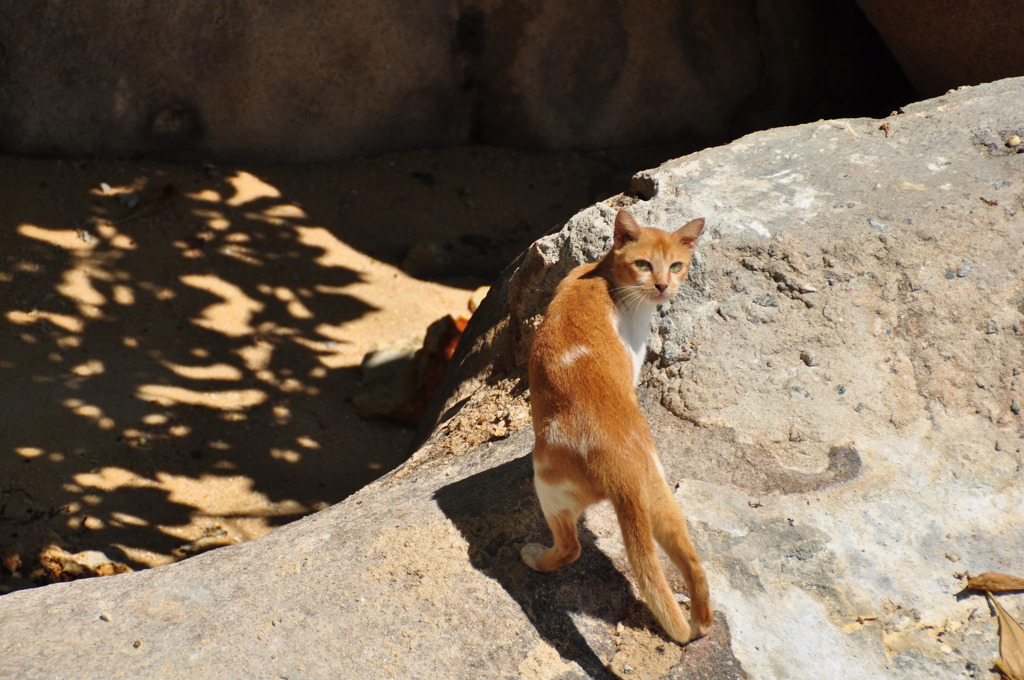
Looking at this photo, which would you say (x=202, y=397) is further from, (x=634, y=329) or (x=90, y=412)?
(x=634, y=329)

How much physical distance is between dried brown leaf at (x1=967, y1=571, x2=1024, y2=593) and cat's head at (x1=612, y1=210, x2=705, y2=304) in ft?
4.67

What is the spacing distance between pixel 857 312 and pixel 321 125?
5674 millimetres

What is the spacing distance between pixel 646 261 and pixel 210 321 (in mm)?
4474

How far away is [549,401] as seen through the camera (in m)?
3.31

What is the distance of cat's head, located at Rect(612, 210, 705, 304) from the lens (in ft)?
11.9

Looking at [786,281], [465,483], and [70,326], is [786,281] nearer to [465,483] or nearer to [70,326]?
[465,483]

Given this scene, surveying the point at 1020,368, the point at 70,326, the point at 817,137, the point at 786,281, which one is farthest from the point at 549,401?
the point at 70,326

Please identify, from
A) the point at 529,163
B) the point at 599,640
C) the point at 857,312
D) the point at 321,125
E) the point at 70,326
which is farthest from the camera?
the point at 529,163

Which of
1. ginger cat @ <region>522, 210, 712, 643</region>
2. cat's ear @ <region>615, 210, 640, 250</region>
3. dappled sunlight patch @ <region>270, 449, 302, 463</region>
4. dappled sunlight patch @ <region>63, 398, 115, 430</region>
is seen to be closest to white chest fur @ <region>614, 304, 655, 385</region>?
ginger cat @ <region>522, 210, 712, 643</region>

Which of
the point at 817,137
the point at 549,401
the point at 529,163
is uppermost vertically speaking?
the point at 817,137

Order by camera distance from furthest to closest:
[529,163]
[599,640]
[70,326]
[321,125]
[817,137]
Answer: [529,163] → [321,125] → [70,326] → [817,137] → [599,640]

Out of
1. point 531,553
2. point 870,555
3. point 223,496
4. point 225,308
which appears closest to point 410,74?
point 225,308

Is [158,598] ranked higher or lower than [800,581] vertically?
lower

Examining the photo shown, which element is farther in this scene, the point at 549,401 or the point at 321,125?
the point at 321,125
